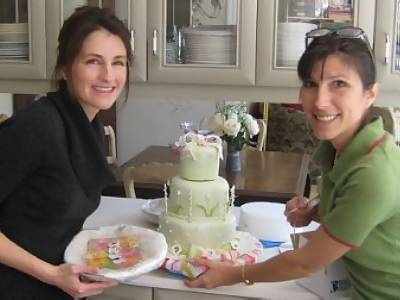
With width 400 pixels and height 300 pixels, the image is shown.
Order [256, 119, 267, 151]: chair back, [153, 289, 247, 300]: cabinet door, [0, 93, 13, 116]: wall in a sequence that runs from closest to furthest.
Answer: [153, 289, 247, 300]: cabinet door, [0, 93, 13, 116]: wall, [256, 119, 267, 151]: chair back

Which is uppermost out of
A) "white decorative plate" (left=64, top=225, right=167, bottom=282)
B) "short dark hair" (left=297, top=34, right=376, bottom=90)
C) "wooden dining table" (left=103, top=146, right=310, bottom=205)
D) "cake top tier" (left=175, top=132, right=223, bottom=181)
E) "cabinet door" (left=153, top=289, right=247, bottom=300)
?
"short dark hair" (left=297, top=34, right=376, bottom=90)

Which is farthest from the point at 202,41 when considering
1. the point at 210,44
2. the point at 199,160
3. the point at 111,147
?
the point at 111,147

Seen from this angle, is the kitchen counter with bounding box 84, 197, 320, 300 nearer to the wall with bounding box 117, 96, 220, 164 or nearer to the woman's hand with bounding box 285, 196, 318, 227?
the woman's hand with bounding box 285, 196, 318, 227

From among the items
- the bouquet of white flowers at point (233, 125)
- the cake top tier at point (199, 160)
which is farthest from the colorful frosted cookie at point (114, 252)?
Answer: the bouquet of white flowers at point (233, 125)

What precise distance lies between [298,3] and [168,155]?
64.8 inches

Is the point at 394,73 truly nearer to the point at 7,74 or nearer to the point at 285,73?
the point at 285,73

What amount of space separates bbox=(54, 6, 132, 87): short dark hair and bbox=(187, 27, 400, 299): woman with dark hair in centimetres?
48

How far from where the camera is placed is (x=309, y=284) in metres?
1.47

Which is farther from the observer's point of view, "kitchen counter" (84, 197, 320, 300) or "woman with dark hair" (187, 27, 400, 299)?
"kitchen counter" (84, 197, 320, 300)

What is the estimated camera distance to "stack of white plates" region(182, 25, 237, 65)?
190 centimetres

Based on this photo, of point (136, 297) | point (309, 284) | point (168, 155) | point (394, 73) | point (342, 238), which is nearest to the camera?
point (342, 238)

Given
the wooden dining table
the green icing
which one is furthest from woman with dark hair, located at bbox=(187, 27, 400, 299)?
the wooden dining table

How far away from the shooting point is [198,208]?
5.36 feet

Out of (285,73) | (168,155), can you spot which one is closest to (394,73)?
(285,73)
